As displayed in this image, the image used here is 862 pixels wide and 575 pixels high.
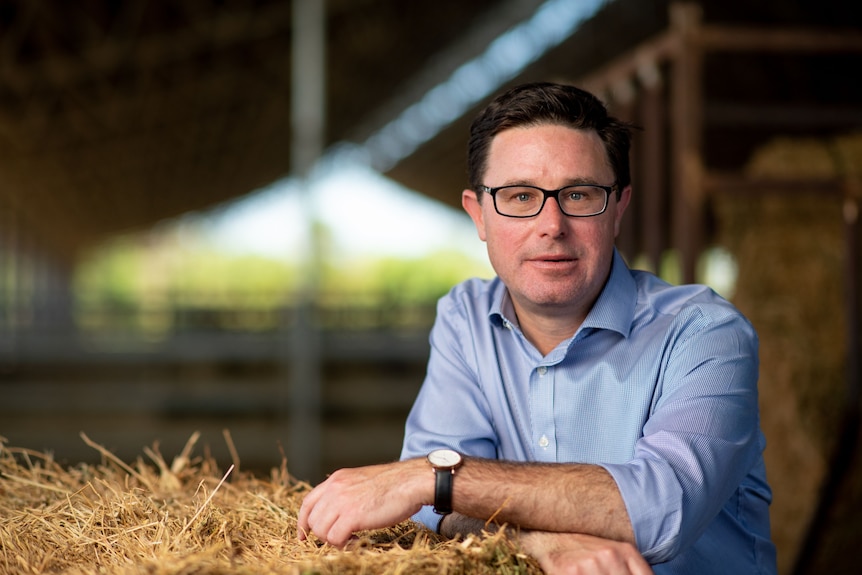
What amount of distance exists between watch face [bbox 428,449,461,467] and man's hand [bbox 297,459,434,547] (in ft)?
0.05

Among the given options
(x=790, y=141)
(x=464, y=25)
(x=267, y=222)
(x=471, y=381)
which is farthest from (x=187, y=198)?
(x=471, y=381)

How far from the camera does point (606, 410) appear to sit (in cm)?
174

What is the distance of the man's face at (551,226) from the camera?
171cm

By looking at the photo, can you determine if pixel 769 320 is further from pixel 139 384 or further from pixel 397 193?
pixel 397 193

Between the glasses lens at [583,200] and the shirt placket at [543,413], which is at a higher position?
the glasses lens at [583,200]

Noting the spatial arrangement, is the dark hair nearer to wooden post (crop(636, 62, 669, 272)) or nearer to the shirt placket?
the shirt placket

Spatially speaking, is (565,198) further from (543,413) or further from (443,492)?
(443,492)

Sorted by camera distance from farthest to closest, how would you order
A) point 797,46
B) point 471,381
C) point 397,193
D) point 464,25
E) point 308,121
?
point 397,193
point 464,25
point 308,121
point 797,46
point 471,381

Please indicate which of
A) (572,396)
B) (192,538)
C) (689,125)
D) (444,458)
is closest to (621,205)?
(572,396)

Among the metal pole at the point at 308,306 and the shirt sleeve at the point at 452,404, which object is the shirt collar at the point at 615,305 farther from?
the metal pole at the point at 308,306

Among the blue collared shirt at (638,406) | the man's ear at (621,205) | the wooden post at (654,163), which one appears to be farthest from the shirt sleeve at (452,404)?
the wooden post at (654,163)

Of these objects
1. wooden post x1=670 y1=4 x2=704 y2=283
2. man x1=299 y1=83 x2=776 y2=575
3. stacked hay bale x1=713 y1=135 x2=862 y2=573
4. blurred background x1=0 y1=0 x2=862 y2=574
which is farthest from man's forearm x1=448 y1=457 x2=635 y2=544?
stacked hay bale x1=713 y1=135 x2=862 y2=573

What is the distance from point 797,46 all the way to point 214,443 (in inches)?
182

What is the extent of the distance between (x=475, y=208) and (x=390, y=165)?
62.4ft
